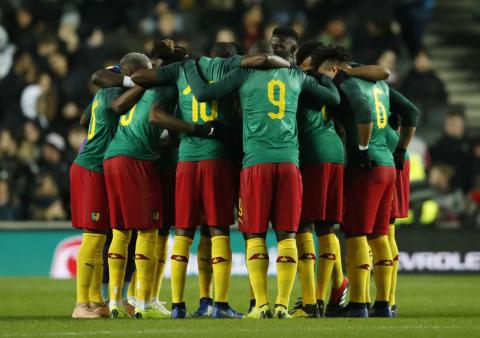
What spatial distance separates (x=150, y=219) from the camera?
10484 mm

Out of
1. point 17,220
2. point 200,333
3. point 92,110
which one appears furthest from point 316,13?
point 200,333

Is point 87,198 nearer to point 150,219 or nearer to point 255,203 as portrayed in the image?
point 150,219

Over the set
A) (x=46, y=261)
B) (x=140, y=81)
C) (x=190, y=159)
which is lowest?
(x=46, y=261)

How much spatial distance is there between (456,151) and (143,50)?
5.36 meters

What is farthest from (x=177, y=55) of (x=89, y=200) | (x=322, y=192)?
(x=322, y=192)

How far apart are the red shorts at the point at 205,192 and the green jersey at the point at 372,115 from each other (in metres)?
1.16

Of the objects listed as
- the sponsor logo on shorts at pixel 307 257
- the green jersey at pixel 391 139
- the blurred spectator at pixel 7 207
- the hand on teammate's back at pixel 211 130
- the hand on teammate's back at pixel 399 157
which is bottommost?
the blurred spectator at pixel 7 207

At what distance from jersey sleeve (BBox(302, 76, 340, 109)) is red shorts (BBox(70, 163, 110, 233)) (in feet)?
6.43

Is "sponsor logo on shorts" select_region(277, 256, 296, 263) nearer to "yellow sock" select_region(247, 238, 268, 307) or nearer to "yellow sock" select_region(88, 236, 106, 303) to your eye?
"yellow sock" select_region(247, 238, 268, 307)

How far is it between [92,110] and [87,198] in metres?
0.76

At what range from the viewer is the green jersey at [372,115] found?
10.6 m

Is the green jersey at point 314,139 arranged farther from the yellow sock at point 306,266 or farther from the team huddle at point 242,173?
the yellow sock at point 306,266

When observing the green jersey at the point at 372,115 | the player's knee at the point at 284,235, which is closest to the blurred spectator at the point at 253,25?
the green jersey at the point at 372,115

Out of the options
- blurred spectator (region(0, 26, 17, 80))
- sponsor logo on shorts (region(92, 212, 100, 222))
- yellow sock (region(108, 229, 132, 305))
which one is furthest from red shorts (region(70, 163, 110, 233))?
blurred spectator (region(0, 26, 17, 80))
